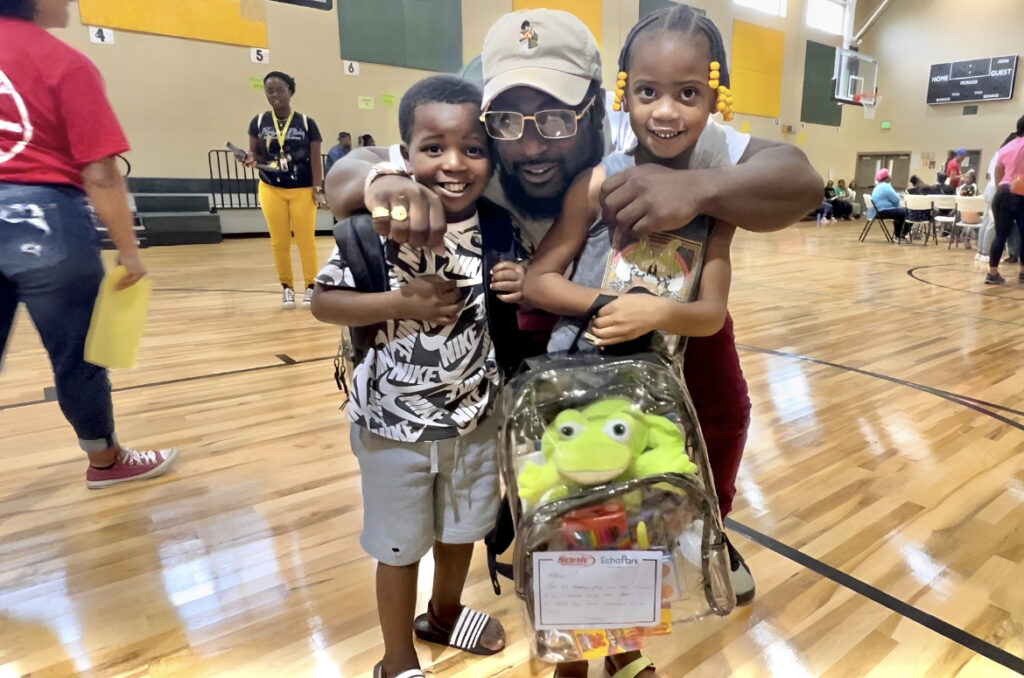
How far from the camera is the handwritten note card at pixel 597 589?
765 mm

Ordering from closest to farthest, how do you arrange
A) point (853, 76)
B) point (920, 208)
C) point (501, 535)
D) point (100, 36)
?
1. point (501, 535)
2. point (100, 36)
3. point (920, 208)
4. point (853, 76)

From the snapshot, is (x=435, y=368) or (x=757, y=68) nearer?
(x=435, y=368)

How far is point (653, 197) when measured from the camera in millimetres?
791

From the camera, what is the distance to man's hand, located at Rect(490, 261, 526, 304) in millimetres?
917

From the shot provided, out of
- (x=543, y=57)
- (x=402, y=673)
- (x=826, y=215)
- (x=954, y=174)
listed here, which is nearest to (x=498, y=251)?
(x=543, y=57)

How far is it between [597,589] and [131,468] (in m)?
1.74

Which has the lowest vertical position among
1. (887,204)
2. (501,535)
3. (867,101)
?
(501,535)

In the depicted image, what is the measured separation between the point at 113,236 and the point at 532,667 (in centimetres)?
138

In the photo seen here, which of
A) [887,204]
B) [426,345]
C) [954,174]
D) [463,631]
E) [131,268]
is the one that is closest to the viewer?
[426,345]

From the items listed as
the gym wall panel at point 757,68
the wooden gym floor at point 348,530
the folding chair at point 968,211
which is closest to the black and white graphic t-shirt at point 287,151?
the wooden gym floor at point 348,530

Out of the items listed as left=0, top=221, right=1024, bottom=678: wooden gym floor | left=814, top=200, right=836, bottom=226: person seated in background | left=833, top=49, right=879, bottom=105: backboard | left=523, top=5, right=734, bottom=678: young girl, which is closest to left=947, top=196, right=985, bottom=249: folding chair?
left=814, top=200, right=836, bottom=226: person seated in background

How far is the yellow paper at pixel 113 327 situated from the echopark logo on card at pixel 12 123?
35cm

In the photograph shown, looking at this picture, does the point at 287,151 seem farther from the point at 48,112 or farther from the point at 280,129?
the point at 48,112

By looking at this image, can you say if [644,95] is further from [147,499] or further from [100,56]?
[100,56]
